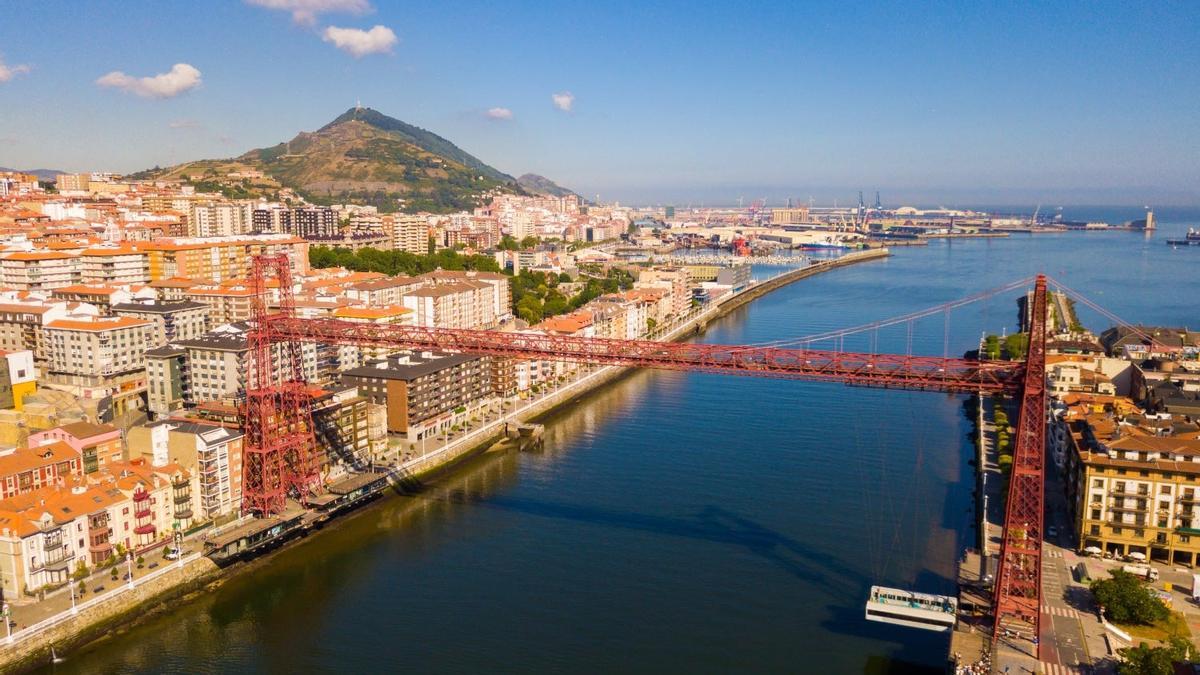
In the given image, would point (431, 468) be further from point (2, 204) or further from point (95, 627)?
point (2, 204)

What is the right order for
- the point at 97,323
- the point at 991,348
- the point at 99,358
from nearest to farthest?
the point at 99,358, the point at 97,323, the point at 991,348

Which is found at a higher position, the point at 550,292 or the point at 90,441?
the point at 550,292

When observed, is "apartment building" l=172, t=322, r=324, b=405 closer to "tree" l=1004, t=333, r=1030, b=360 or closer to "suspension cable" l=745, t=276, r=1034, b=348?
"suspension cable" l=745, t=276, r=1034, b=348

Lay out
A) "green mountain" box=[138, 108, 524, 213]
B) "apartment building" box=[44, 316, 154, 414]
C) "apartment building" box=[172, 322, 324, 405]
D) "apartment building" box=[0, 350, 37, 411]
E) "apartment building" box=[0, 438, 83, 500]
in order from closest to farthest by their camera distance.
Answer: "apartment building" box=[0, 438, 83, 500] → "apartment building" box=[0, 350, 37, 411] → "apartment building" box=[172, 322, 324, 405] → "apartment building" box=[44, 316, 154, 414] → "green mountain" box=[138, 108, 524, 213]

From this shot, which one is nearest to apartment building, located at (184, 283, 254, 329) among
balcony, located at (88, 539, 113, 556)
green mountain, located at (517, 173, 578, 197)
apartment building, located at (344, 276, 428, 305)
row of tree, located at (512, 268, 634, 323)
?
apartment building, located at (344, 276, 428, 305)

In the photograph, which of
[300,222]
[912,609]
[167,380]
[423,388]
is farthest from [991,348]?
[300,222]

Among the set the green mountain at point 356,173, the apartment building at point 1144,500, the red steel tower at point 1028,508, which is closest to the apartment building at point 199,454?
the red steel tower at point 1028,508

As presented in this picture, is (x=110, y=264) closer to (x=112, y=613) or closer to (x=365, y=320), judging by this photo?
(x=365, y=320)
